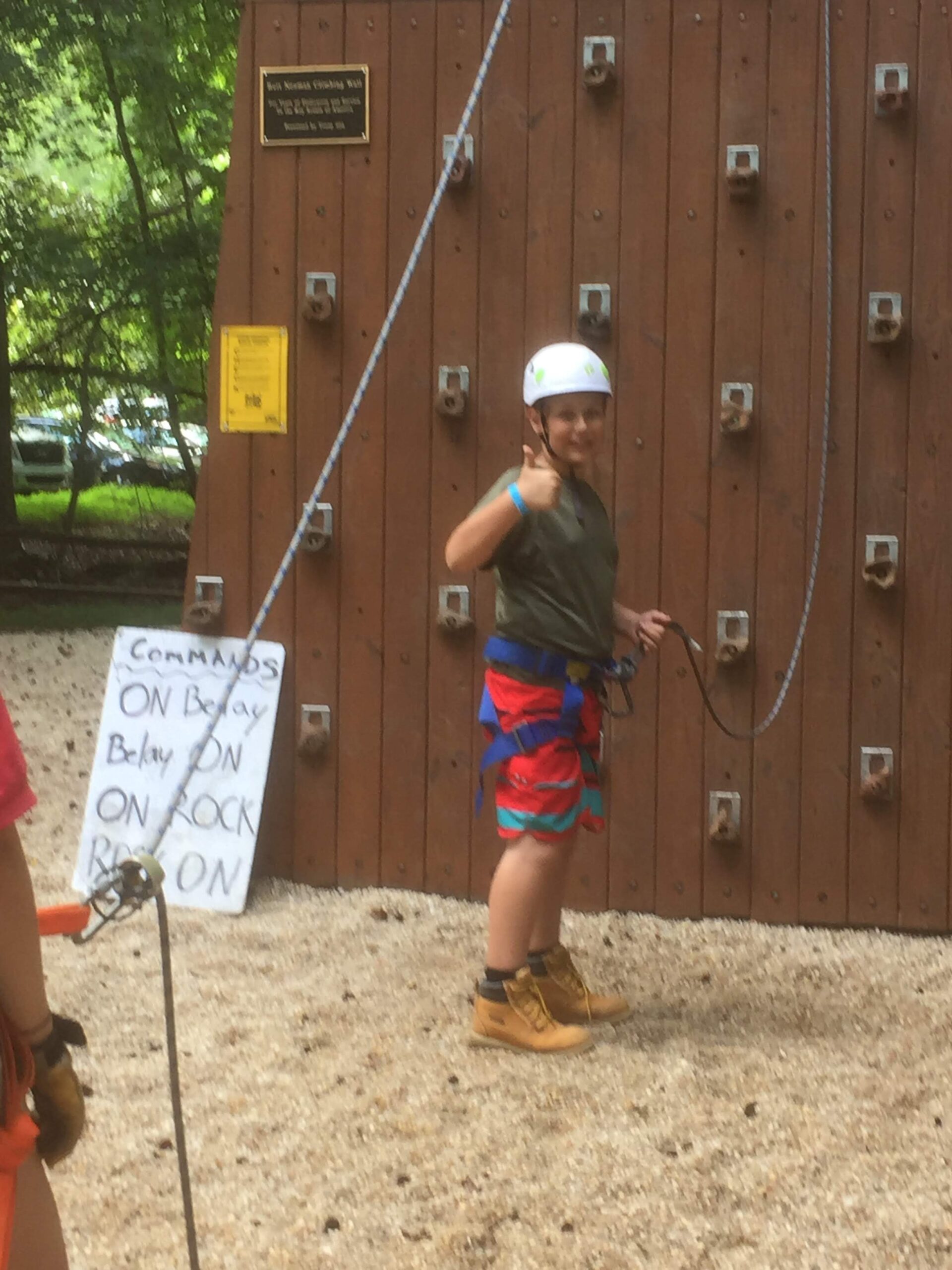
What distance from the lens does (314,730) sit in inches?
193

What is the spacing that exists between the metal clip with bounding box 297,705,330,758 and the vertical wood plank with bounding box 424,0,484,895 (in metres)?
0.35

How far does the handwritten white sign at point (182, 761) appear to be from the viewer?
4.87 m

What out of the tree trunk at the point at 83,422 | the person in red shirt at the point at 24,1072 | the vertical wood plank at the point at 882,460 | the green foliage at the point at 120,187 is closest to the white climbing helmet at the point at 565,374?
the vertical wood plank at the point at 882,460

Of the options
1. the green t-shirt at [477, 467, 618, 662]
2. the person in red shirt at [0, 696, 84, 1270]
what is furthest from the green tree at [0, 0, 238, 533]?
the person in red shirt at [0, 696, 84, 1270]

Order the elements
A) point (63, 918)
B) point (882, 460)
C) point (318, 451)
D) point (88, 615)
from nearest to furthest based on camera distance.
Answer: point (63, 918), point (882, 460), point (318, 451), point (88, 615)

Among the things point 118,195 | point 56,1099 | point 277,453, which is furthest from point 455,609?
point 118,195

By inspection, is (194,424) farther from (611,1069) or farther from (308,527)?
(611,1069)

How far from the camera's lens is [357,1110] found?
3.36 m

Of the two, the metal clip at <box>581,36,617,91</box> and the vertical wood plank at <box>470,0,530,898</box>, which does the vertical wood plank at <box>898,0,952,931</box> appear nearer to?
the metal clip at <box>581,36,617,91</box>

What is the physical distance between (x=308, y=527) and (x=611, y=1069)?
2.05 metres

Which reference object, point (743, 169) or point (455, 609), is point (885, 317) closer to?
point (743, 169)

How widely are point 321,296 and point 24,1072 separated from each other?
338cm

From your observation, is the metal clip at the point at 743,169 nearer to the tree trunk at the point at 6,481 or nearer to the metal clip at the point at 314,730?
the metal clip at the point at 314,730

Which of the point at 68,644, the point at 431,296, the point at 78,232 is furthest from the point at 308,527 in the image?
the point at 78,232
